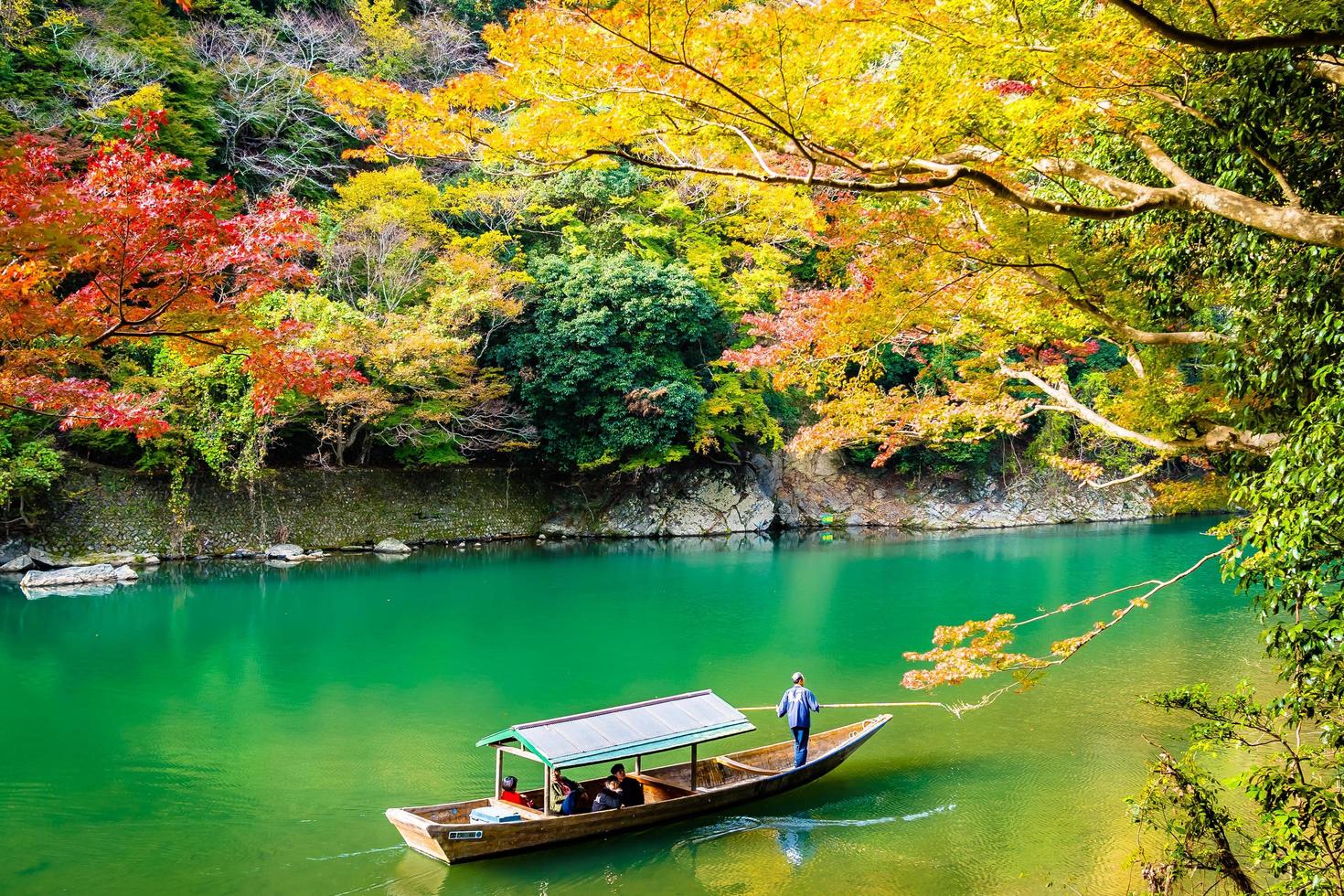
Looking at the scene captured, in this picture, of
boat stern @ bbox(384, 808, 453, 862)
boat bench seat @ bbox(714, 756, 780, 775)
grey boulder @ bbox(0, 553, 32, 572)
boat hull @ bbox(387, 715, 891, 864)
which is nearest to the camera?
boat stern @ bbox(384, 808, 453, 862)

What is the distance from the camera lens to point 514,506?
928 inches

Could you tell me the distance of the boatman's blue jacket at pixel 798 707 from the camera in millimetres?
8414

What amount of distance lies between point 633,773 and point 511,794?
1.25m

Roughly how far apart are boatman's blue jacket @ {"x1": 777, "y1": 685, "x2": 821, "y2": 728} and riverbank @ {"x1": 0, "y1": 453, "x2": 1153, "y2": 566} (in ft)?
48.4

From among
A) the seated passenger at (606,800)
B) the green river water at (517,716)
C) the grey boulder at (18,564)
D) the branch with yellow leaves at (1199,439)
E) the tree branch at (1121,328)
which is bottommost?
the green river water at (517,716)

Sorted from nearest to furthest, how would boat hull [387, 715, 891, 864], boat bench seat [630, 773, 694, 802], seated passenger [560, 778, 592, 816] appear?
1. boat hull [387, 715, 891, 864]
2. seated passenger [560, 778, 592, 816]
3. boat bench seat [630, 773, 694, 802]

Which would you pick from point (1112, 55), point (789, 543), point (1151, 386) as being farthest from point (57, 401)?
point (789, 543)

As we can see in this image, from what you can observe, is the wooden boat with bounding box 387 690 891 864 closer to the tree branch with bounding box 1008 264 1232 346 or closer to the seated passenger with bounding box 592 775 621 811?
the seated passenger with bounding box 592 775 621 811

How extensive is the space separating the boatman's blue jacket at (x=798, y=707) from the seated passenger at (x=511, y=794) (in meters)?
2.51

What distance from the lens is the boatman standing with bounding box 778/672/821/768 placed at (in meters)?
8.42

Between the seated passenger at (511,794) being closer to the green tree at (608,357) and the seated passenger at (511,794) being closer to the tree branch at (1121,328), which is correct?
the tree branch at (1121,328)

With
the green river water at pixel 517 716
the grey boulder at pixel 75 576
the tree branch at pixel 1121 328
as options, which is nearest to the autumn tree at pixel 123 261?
the green river water at pixel 517 716

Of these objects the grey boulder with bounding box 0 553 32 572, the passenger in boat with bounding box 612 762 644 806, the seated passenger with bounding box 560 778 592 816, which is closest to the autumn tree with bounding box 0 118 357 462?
the seated passenger with bounding box 560 778 592 816

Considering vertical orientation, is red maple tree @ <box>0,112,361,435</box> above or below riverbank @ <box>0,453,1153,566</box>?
above
